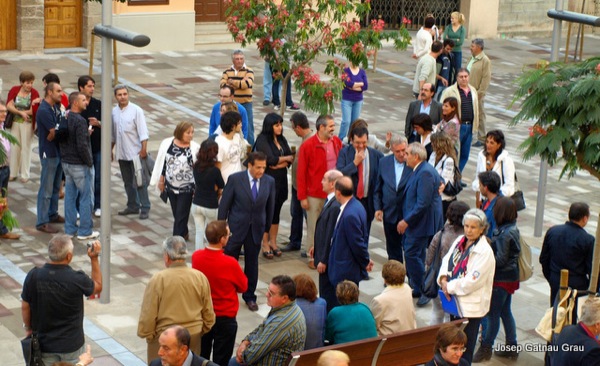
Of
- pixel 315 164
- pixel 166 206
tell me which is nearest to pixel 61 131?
pixel 166 206

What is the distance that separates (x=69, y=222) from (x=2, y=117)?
1.51m

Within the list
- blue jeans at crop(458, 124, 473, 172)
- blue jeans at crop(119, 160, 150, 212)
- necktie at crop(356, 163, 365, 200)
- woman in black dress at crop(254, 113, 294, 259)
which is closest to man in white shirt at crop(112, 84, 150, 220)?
blue jeans at crop(119, 160, 150, 212)

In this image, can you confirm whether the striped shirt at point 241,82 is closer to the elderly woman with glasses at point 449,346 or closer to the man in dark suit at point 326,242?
the man in dark suit at point 326,242

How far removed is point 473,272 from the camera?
9820 mm

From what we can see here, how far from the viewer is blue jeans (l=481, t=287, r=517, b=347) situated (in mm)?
10461

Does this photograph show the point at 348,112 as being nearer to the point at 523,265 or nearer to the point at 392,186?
the point at 392,186

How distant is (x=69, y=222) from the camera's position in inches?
520

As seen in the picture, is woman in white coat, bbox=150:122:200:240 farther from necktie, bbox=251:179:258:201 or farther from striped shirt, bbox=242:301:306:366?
striped shirt, bbox=242:301:306:366

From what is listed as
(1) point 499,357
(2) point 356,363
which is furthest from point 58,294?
(1) point 499,357

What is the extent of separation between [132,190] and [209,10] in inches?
513

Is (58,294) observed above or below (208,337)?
above

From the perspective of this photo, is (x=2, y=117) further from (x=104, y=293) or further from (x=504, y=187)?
(x=504, y=187)

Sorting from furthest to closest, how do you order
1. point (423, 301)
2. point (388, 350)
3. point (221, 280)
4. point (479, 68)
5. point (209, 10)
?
point (209, 10) < point (479, 68) < point (423, 301) < point (221, 280) < point (388, 350)

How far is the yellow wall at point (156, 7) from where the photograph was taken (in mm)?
24281
